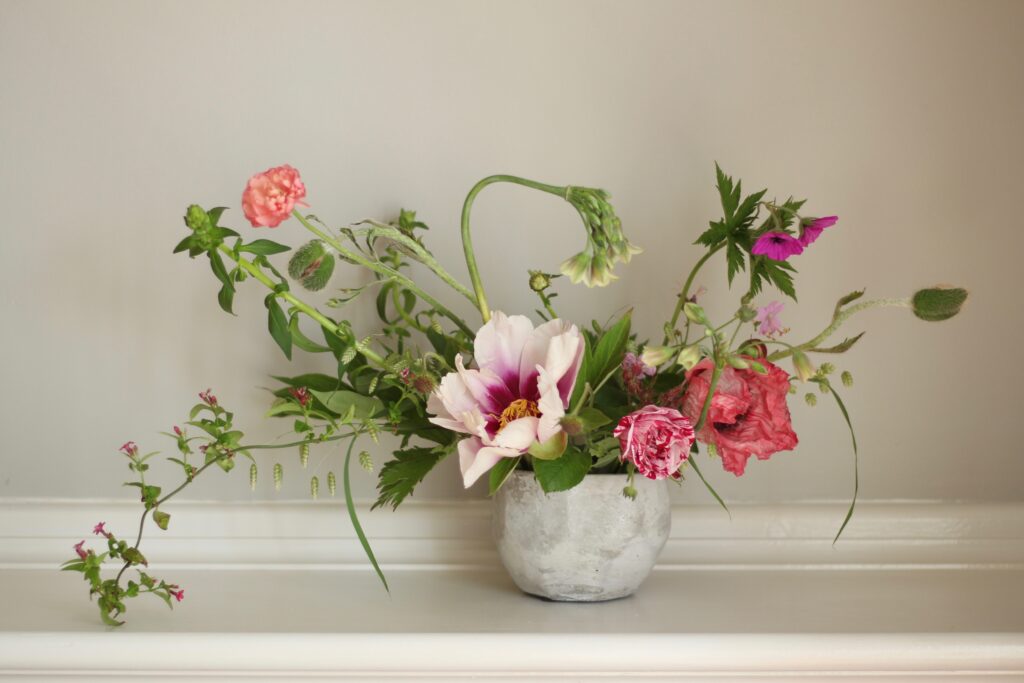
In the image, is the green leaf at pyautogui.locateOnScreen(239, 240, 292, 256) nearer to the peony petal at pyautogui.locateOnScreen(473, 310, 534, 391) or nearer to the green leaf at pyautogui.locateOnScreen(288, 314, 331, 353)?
the green leaf at pyautogui.locateOnScreen(288, 314, 331, 353)

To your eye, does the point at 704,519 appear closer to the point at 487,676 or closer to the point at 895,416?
the point at 895,416

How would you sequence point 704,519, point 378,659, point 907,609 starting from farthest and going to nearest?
1. point 704,519
2. point 907,609
3. point 378,659

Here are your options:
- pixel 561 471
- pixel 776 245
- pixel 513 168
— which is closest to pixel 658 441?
pixel 561 471

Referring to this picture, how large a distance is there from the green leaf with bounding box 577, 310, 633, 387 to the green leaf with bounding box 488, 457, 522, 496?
87mm

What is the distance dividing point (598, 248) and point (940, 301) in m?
0.26

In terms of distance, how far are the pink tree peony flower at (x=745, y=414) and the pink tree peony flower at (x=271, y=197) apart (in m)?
0.33

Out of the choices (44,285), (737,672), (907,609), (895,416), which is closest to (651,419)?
(737,672)

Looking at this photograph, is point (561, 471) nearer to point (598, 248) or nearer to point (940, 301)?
point (598, 248)

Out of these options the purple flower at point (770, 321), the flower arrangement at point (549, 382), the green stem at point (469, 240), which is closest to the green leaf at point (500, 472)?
the flower arrangement at point (549, 382)

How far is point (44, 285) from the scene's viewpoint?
0.95 metres

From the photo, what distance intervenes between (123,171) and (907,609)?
32.6 inches

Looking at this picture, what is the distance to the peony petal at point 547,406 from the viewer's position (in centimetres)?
67

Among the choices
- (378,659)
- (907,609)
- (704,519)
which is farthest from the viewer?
(704,519)

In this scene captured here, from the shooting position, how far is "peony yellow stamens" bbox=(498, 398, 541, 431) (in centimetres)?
70
